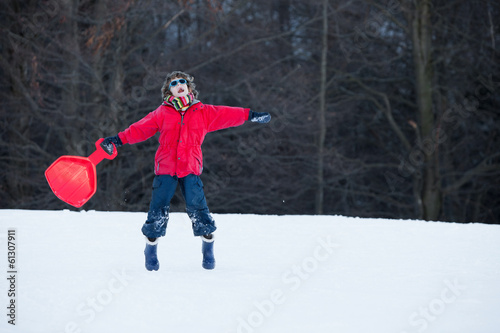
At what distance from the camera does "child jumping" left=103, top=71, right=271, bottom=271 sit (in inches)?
164

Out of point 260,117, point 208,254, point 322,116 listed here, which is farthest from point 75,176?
point 322,116

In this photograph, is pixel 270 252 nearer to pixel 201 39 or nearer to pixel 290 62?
pixel 201 39

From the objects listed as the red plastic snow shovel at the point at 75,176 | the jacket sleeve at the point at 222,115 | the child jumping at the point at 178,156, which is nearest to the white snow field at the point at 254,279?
Answer: the child jumping at the point at 178,156

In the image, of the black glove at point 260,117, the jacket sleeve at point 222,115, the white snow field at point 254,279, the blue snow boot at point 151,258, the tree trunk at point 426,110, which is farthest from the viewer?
the tree trunk at point 426,110

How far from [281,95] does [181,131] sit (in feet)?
29.6

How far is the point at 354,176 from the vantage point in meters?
14.0

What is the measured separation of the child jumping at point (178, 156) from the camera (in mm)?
4164

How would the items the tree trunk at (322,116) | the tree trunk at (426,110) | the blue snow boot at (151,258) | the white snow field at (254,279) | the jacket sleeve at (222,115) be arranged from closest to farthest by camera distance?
the white snow field at (254,279) < the blue snow boot at (151,258) < the jacket sleeve at (222,115) < the tree trunk at (426,110) < the tree trunk at (322,116)

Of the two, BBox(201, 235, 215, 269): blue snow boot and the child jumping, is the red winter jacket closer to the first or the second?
the child jumping

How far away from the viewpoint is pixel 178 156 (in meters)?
4.16

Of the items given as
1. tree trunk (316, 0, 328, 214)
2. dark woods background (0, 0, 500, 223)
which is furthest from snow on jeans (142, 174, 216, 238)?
tree trunk (316, 0, 328, 214)

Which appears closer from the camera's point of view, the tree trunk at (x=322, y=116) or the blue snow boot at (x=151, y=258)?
the blue snow boot at (x=151, y=258)

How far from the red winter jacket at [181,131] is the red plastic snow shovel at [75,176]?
0.26m

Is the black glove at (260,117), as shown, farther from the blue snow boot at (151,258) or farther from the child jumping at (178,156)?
the blue snow boot at (151,258)
